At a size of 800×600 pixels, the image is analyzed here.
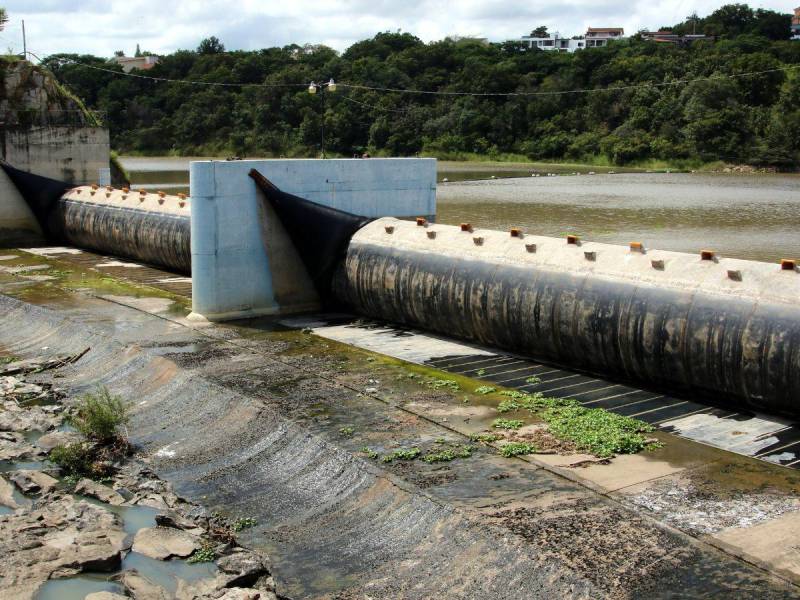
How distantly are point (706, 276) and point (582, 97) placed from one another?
7392 cm

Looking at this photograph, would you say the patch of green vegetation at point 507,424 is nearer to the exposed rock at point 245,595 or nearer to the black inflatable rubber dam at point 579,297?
the black inflatable rubber dam at point 579,297

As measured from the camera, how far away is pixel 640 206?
147ft

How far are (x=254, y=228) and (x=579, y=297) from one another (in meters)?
7.20

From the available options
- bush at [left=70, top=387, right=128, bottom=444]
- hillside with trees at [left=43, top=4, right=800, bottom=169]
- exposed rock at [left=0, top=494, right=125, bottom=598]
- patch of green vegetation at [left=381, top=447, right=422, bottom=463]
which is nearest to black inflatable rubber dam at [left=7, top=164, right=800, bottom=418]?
patch of green vegetation at [left=381, top=447, right=422, bottom=463]

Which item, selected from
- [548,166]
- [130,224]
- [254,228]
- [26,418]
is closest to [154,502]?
[26,418]

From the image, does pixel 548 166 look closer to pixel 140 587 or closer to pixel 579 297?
pixel 579 297

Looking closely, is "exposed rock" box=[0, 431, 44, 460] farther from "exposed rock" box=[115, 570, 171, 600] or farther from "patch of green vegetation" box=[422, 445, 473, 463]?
"patch of green vegetation" box=[422, 445, 473, 463]

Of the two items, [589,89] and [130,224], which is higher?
[589,89]

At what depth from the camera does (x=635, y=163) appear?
7594 centimetres

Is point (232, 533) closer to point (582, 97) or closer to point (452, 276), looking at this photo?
point (452, 276)

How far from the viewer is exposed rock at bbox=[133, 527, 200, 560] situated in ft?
33.8

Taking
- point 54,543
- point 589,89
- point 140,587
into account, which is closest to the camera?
point 140,587

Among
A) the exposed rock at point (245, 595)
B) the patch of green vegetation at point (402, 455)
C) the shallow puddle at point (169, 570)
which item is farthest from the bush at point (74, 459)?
the exposed rock at point (245, 595)

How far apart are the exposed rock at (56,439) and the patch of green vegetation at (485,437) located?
559 centimetres
